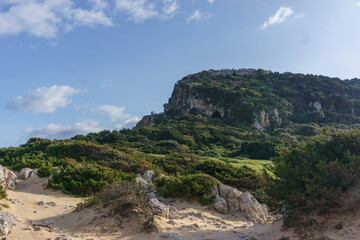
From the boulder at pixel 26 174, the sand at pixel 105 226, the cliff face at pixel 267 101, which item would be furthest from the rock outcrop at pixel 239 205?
the cliff face at pixel 267 101

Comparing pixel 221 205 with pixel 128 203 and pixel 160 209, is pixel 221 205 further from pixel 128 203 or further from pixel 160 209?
pixel 128 203

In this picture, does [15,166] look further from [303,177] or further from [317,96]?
[317,96]

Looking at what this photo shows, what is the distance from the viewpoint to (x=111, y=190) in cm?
764

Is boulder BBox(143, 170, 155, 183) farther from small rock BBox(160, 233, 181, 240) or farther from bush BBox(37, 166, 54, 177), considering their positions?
small rock BBox(160, 233, 181, 240)

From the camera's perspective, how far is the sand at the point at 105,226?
19.7ft

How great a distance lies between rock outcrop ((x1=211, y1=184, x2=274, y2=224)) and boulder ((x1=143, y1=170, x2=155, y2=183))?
3.06 metres

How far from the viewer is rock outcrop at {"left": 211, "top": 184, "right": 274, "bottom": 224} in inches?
388

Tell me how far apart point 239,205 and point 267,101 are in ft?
165

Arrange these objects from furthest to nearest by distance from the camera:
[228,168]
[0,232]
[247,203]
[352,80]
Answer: [352,80]
[228,168]
[247,203]
[0,232]

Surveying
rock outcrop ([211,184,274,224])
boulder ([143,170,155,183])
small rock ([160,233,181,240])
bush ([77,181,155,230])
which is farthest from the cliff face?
small rock ([160,233,181,240])

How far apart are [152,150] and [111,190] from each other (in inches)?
727

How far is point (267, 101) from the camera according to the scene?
5728 centimetres

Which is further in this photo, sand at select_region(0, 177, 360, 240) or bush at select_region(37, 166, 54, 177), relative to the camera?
bush at select_region(37, 166, 54, 177)

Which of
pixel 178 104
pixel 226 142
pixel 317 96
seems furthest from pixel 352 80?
pixel 226 142
